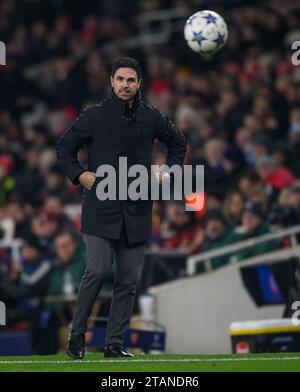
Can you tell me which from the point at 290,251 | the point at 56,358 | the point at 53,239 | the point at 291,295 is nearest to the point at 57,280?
the point at 53,239

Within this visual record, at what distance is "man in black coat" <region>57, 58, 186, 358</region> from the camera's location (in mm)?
10305

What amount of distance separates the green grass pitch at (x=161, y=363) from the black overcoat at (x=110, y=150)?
93 centimetres

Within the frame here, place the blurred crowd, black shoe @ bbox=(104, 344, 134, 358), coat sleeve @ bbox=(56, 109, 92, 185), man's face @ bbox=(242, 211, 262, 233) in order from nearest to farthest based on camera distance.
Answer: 1. coat sleeve @ bbox=(56, 109, 92, 185)
2. black shoe @ bbox=(104, 344, 134, 358)
3. man's face @ bbox=(242, 211, 262, 233)
4. the blurred crowd

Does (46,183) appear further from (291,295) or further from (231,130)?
(291,295)

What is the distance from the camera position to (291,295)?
1313cm

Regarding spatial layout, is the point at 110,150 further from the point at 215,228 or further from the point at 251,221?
the point at 215,228

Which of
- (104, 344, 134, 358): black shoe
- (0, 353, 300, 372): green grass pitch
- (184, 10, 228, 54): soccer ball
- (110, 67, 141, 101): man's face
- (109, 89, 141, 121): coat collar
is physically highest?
(184, 10, 228, 54): soccer ball

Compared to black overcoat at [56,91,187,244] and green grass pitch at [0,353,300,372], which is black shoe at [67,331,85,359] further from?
black overcoat at [56,91,187,244]

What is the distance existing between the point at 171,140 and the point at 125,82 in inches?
26.9

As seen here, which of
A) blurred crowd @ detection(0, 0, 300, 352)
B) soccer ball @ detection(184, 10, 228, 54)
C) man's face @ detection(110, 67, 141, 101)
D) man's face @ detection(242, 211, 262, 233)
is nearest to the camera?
man's face @ detection(110, 67, 141, 101)

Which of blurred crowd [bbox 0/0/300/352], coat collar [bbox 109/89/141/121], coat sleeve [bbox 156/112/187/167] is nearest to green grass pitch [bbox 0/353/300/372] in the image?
coat sleeve [bbox 156/112/187/167]

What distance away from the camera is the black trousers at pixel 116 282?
1030 centimetres

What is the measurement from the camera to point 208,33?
13.1m

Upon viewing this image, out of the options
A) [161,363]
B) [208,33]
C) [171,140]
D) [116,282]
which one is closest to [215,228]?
[208,33]
